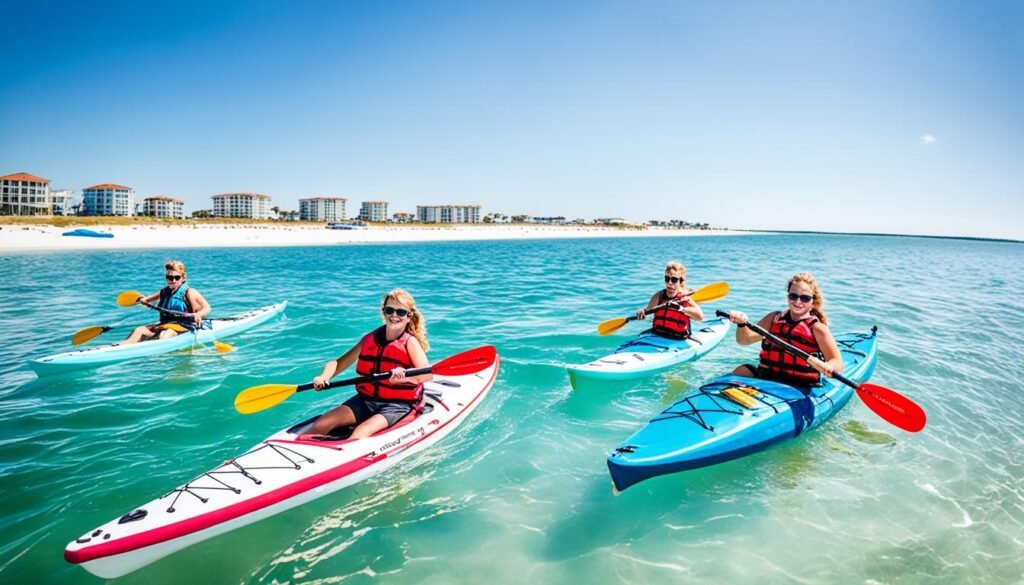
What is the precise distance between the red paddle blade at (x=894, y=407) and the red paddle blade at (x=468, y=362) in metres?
3.92

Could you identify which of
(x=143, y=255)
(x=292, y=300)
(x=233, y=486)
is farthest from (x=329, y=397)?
(x=143, y=255)

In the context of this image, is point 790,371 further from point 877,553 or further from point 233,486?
point 233,486

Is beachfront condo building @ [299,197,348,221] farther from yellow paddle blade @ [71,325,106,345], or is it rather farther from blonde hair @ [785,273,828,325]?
blonde hair @ [785,273,828,325]

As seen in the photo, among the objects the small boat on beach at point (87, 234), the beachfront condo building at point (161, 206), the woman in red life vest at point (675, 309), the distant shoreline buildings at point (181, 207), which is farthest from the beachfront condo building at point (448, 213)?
the woman in red life vest at point (675, 309)

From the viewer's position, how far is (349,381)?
4.36m

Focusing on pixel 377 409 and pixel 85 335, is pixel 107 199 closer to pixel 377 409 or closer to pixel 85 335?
pixel 85 335

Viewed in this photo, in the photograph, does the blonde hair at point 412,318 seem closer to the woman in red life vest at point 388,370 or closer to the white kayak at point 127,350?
the woman in red life vest at point 388,370

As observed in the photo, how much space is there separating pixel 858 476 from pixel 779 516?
1261mm

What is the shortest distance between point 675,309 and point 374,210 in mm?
118721

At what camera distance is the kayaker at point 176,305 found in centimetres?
791

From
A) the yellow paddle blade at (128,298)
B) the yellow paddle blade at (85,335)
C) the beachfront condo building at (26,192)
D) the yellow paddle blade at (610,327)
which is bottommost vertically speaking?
the yellow paddle blade at (85,335)

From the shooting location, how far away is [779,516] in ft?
13.0

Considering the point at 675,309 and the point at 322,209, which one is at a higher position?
the point at 322,209

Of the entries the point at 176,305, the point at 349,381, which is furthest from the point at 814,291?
the point at 176,305
